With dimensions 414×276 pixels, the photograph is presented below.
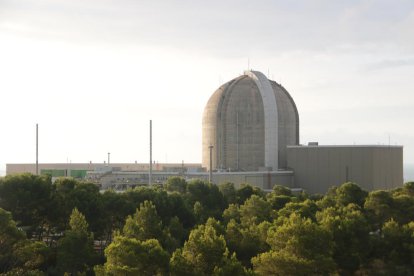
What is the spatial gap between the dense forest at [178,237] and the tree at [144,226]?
0.06 m

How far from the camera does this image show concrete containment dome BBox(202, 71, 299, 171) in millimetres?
97125

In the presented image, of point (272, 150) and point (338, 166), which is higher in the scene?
point (272, 150)

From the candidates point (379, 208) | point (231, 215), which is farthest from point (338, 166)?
point (231, 215)

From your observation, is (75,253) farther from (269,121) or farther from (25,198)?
(269,121)

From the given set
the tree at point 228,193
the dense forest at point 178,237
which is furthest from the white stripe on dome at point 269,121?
the dense forest at point 178,237

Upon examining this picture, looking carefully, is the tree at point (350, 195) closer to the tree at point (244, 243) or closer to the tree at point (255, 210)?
the tree at point (255, 210)

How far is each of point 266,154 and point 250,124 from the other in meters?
5.18

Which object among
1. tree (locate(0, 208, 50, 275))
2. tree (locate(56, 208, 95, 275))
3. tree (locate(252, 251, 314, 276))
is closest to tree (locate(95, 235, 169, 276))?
tree (locate(0, 208, 50, 275))

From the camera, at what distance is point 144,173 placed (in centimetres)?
9656

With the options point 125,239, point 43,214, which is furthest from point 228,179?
point 125,239

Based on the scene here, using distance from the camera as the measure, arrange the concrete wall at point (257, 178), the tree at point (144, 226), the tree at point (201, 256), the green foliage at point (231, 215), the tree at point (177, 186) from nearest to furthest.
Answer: the tree at point (201, 256)
the tree at point (144, 226)
the green foliage at point (231, 215)
the tree at point (177, 186)
the concrete wall at point (257, 178)

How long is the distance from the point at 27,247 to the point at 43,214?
10722mm

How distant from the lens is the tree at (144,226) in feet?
124

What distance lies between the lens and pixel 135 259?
30594 millimetres
